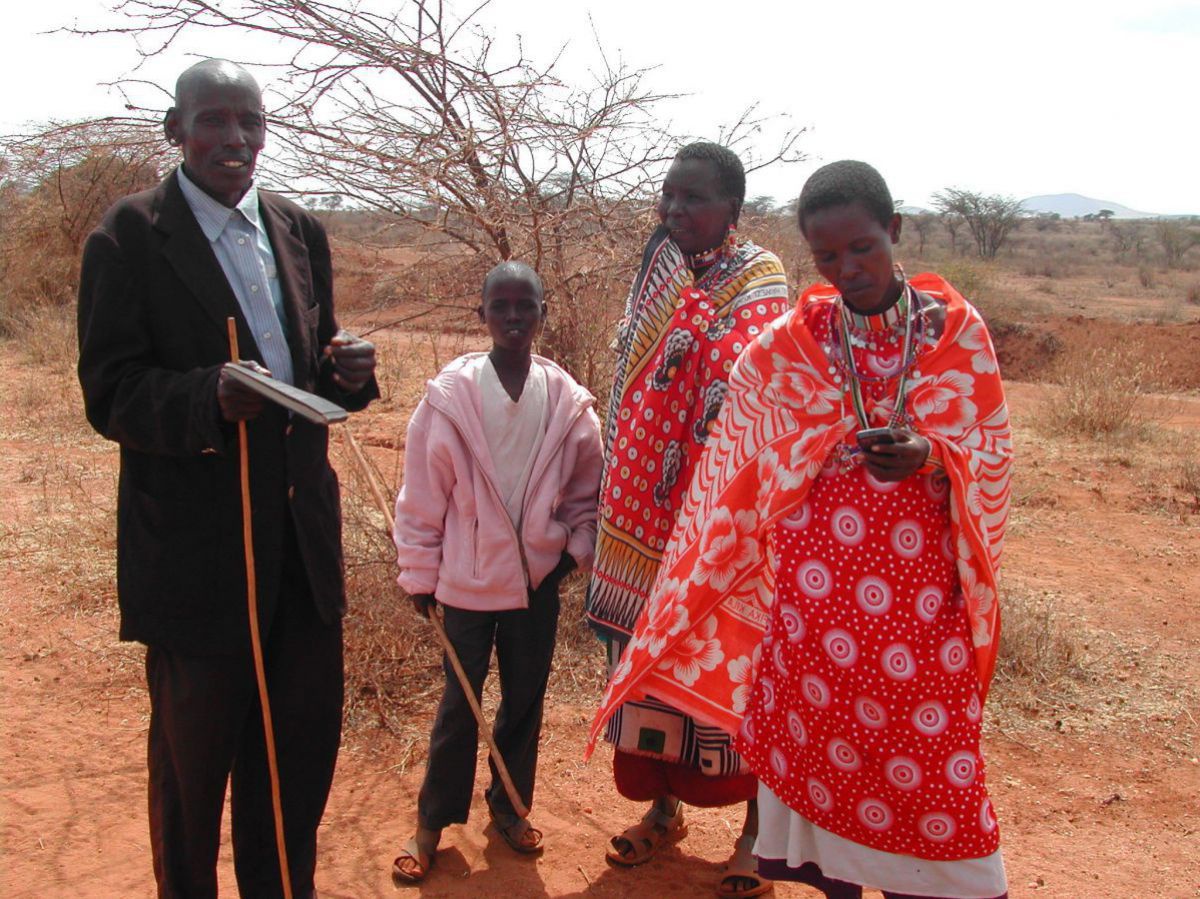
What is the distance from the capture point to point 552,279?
424cm

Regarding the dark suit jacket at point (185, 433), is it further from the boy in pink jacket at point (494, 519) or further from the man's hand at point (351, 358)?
the boy in pink jacket at point (494, 519)

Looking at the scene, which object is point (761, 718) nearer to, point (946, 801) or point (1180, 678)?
point (946, 801)

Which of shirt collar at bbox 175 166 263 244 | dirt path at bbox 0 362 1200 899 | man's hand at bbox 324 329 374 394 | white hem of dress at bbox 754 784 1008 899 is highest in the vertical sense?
shirt collar at bbox 175 166 263 244

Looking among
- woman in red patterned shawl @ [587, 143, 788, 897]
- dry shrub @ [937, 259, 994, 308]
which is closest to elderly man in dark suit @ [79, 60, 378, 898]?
woman in red patterned shawl @ [587, 143, 788, 897]

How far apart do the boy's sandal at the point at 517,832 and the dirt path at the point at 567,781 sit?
0.12ft

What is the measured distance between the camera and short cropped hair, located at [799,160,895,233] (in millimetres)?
2145

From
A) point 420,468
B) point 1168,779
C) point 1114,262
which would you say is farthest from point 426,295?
point 1114,262

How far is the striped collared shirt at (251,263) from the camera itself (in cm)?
218

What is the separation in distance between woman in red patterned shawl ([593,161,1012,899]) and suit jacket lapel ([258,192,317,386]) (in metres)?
0.97

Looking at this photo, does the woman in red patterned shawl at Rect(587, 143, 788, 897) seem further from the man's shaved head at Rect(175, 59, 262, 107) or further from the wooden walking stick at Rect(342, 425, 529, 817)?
the man's shaved head at Rect(175, 59, 262, 107)

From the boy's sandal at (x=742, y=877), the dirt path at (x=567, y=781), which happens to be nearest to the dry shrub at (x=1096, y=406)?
the dirt path at (x=567, y=781)

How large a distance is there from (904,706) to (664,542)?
0.80 meters

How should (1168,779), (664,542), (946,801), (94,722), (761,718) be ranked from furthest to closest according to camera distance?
(94,722) → (1168,779) → (664,542) → (761,718) → (946,801)

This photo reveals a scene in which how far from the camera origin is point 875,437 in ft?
6.61
